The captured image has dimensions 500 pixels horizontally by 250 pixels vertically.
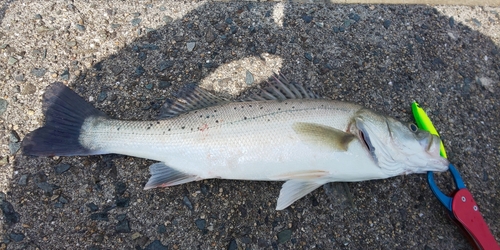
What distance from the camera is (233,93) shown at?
304 centimetres

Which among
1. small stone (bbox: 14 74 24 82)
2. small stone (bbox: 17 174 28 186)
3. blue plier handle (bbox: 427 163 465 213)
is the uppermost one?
small stone (bbox: 14 74 24 82)

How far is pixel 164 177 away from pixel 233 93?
101cm

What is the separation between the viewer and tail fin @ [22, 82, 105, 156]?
254cm

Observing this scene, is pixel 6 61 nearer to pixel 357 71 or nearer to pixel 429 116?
pixel 357 71

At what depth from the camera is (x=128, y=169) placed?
2.71 metres

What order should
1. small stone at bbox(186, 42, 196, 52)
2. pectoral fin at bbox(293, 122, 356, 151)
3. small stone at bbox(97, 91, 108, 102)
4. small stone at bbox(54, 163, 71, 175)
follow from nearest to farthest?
pectoral fin at bbox(293, 122, 356, 151) < small stone at bbox(54, 163, 71, 175) < small stone at bbox(97, 91, 108, 102) < small stone at bbox(186, 42, 196, 52)

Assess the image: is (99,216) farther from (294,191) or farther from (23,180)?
(294,191)

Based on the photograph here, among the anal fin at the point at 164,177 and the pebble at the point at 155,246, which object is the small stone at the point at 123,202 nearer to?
the anal fin at the point at 164,177

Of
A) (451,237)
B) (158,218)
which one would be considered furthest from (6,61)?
(451,237)

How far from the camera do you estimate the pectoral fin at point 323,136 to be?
2.45 metres

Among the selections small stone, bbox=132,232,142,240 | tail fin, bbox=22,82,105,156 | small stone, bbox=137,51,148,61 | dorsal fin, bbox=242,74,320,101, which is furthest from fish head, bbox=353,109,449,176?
tail fin, bbox=22,82,105,156

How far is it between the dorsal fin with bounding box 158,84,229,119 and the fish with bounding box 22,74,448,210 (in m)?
0.12

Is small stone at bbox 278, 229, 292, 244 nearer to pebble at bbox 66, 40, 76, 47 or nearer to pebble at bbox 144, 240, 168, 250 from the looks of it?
pebble at bbox 144, 240, 168, 250

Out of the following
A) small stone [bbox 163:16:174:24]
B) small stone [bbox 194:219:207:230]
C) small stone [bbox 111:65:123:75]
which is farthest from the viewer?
small stone [bbox 163:16:174:24]
